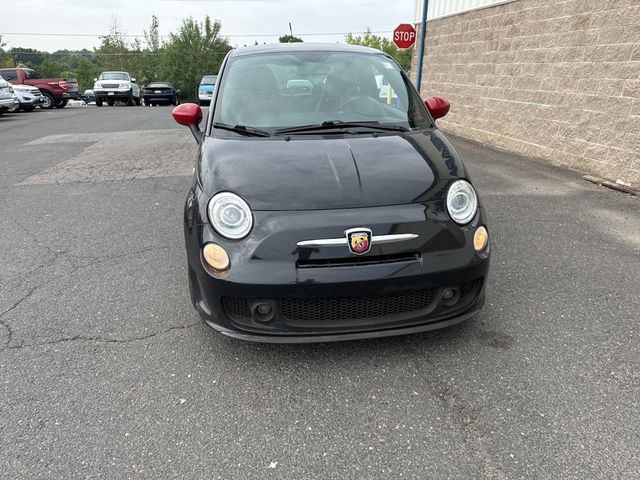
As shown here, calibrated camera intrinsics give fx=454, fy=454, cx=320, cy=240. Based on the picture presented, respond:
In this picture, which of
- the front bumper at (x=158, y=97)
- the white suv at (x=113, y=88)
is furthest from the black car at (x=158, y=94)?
the white suv at (x=113, y=88)

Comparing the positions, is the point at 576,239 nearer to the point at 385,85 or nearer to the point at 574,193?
the point at 574,193

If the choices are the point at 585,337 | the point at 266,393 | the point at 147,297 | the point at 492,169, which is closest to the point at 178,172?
the point at 147,297

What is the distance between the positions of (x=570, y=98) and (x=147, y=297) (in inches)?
252

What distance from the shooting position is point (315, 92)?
338cm

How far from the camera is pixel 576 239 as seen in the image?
4.23 m

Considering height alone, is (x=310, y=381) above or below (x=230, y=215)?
below

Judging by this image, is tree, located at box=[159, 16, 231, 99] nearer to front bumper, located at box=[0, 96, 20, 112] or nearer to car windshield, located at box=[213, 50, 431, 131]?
front bumper, located at box=[0, 96, 20, 112]

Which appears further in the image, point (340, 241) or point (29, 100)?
point (29, 100)

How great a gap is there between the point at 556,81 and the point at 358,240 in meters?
6.21

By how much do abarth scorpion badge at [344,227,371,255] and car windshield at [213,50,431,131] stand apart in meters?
1.17

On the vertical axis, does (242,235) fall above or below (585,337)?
above

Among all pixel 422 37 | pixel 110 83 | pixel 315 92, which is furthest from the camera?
pixel 110 83

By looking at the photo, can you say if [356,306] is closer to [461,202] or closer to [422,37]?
[461,202]

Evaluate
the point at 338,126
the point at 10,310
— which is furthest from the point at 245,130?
the point at 10,310
